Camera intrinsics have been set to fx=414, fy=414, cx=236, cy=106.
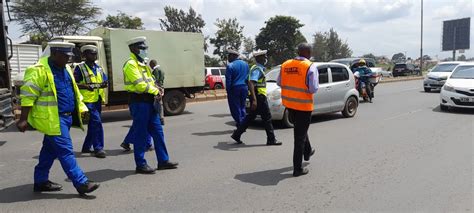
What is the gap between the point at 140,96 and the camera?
5457mm

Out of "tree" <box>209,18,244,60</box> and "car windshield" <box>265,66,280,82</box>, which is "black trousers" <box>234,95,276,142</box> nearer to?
"car windshield" <box>265,66,280,82</box>

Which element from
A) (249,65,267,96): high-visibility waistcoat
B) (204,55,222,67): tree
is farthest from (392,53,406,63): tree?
(249,65,267,96): high-visibility waistcoat

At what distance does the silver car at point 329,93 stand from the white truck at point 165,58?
3.02 m

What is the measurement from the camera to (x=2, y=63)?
28.7ft

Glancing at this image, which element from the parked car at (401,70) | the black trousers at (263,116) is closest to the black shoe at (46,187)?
the black trousers at (263,116)

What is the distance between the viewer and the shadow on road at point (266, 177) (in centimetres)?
523

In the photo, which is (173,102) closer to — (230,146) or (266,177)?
(230,146)

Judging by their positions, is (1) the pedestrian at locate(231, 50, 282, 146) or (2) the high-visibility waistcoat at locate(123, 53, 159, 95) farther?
(1) the pedestrian at locate(231, 50, 282, 146)

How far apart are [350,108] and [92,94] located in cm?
692

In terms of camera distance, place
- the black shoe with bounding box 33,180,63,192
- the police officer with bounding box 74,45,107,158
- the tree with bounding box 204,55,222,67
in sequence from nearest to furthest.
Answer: the black shoe with bounding box 33,180,63,192
the police officer with bounding box 74,45,107,158
the tree with bounding box 204,55,222,67

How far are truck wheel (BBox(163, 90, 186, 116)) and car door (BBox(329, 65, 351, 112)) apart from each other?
458 centimetres

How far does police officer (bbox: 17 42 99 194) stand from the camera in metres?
4.33

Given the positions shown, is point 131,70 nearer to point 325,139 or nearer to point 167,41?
point 325,139

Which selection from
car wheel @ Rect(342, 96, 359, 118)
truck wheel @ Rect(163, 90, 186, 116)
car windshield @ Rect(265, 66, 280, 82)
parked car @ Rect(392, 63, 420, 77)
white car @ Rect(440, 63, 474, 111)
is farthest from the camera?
parked car @ Rect(392, 63, 420, 77)
